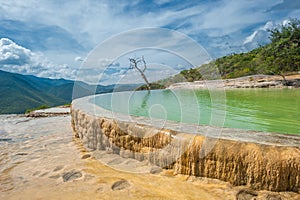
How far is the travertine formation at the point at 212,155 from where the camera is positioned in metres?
2.33

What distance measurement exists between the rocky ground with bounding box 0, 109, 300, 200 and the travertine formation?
105mm

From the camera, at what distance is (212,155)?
266cm

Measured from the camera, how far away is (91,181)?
9.66 feet

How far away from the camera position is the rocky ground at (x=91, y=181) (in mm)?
2508

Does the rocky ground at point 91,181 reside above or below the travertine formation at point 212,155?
below

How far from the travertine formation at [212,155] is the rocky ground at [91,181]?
0.10 metres

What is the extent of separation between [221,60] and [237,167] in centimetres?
4339

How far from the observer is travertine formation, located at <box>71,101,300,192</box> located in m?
2.33

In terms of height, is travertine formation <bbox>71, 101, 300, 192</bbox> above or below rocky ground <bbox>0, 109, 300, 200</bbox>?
above

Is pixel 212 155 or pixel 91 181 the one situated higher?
pixel 212 155

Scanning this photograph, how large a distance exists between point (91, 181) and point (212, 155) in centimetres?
160

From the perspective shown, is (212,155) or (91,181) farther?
(91,181)

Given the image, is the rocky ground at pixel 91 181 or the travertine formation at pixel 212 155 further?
the rocky ground at pixel 91 181

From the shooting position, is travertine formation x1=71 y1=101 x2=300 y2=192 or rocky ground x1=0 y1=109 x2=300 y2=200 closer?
travertine formation x1=71 y1=101 x2=300 y2=192
